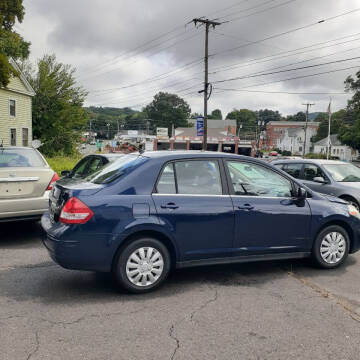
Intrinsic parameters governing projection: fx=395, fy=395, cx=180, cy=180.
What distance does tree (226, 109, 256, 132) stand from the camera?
154 meters

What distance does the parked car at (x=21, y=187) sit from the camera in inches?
251

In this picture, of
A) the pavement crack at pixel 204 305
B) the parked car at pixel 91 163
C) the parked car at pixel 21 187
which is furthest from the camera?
the parked car at pixel 91 163

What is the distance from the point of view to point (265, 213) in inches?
194

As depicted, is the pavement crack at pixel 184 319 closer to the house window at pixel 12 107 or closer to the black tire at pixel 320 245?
the black tire at pixel 320 245

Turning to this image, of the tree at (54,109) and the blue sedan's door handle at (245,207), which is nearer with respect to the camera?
the blue sedan's door handle at (245,207)

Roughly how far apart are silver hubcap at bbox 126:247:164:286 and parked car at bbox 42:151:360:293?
0.01m

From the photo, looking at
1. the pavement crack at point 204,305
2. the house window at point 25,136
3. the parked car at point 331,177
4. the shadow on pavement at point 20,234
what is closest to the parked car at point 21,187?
the shadow on pavement at point 20,234

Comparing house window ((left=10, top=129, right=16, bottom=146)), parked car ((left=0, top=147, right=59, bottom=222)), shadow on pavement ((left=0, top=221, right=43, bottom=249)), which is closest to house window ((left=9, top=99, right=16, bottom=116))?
house window ((left=10, top=129, right=16, bottom=146))

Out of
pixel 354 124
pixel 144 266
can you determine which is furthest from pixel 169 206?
pixel 354 124

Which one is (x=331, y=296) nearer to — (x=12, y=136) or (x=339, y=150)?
(x=12, y=136)

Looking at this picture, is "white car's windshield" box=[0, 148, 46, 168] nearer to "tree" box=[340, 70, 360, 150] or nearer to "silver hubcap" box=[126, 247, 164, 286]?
"silver hubcap" box=[126, 247, 164, 286]

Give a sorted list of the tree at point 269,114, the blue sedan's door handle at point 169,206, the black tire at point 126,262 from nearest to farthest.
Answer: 1. the black tire at point 126,262
2. the blue sedan's door handle at point 169,206
3. the tree at point 269,114

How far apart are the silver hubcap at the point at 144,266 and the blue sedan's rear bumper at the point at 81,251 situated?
0.83 feet

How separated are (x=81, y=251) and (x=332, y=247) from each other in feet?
11.0
